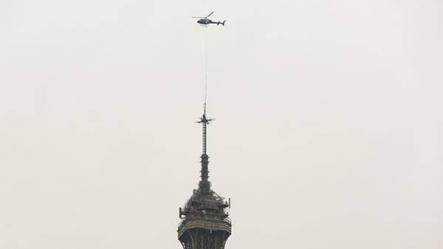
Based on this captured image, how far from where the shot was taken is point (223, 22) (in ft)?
623

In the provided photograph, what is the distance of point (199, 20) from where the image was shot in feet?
639

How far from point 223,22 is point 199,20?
7056 millimetres
